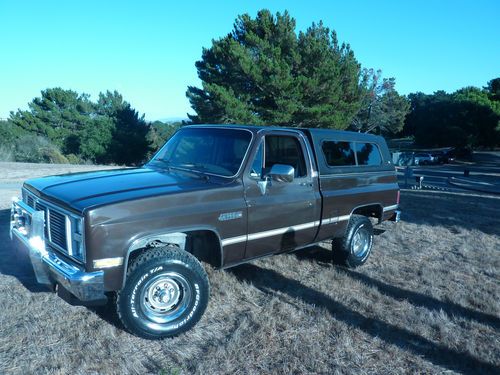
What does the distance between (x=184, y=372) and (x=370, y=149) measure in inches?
170

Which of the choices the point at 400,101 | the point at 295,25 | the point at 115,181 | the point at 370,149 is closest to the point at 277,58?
the point at 295,25

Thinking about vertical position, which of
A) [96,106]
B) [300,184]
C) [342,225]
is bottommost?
[342,225]

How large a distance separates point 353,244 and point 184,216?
297 centimetres

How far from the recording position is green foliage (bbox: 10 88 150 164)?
136 feet

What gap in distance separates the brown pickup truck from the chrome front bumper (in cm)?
1

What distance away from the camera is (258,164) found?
4508 mm

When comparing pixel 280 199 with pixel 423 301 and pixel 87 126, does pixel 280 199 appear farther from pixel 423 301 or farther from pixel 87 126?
pixel 87 126

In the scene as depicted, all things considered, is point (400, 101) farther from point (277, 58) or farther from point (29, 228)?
point (29, 228)

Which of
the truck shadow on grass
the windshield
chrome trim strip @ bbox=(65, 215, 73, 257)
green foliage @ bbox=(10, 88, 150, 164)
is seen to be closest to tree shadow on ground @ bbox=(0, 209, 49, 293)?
chrome trim strip @ bbox=(65, 215, 73, 257)

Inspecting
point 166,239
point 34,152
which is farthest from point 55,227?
point 34,152

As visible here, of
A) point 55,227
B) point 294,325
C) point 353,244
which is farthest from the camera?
point 353,244

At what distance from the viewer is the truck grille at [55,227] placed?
3.56 meters

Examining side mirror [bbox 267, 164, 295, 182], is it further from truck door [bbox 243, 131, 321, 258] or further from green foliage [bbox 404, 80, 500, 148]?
green foliage [bbox 404, 80, 500, 148]

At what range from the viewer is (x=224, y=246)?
13.4ft
